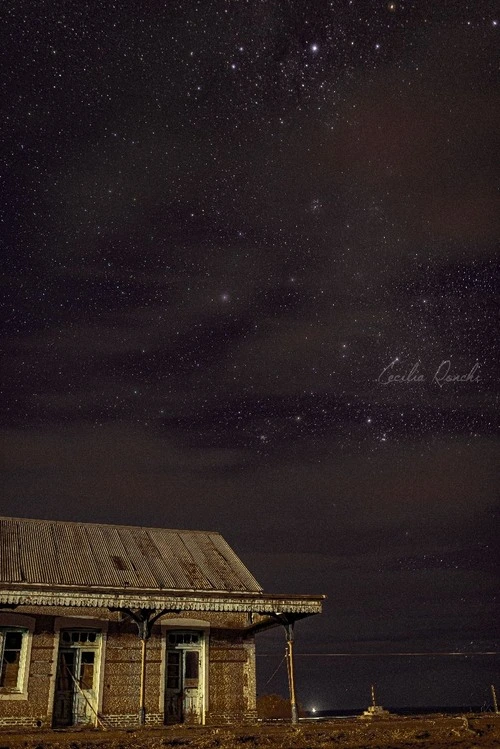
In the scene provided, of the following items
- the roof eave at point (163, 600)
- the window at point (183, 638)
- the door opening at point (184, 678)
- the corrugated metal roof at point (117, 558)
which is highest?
the corrugated metal roof at point (117, 558)

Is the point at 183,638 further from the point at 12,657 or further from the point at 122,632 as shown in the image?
the point at 12,657

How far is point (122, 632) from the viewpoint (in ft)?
53.9

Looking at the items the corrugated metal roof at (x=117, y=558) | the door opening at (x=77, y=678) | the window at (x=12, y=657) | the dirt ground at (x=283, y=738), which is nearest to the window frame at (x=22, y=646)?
the window at (x=12, y=657)

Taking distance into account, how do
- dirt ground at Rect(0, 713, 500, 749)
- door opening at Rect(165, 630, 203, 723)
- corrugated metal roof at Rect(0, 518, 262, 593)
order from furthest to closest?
1. door opening at Rect(165, 630, 203, 723)
2. corrugated metal roof at Rect(0, 518, 262, 593)
3. dirt ground at Rect(0, 713, 500, 749)

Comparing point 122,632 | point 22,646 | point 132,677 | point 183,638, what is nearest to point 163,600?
point 122,632

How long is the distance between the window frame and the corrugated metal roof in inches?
45.0

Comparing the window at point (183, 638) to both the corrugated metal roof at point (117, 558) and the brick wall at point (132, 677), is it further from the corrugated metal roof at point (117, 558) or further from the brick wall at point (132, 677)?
the corrugated metal roof at point (117, 558)

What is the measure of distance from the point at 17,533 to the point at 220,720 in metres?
7.64

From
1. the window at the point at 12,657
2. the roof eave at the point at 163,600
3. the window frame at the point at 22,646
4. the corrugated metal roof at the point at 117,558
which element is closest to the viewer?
the roof eave at the point at 163,600

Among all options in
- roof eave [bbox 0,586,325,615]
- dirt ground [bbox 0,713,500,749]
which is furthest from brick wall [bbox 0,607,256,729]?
dirt ground [bbox 0,713,500,749]

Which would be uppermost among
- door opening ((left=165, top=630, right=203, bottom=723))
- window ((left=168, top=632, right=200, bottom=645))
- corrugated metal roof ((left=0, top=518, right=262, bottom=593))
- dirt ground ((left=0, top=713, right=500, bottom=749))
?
corrugated metal roof ((left=0, top=518, right=262, bottom=593))

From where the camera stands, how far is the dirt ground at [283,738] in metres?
9.32

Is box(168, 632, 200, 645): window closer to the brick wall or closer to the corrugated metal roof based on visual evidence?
the brick wall

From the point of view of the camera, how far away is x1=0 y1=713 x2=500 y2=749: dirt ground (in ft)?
30.6
